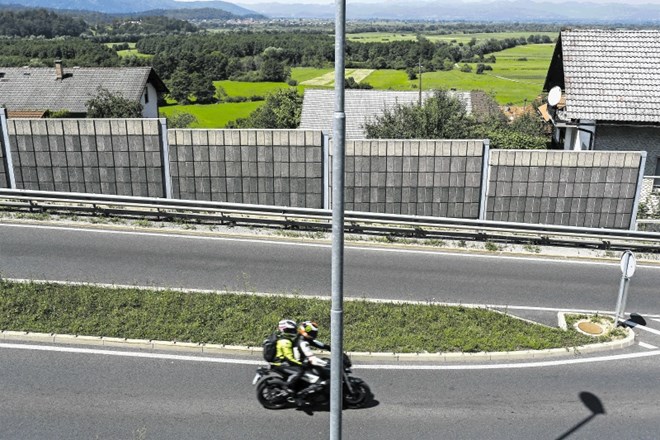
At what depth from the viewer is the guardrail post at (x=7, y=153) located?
17.8m

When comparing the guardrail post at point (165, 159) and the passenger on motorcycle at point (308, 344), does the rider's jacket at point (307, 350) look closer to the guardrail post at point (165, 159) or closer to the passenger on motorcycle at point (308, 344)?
the passenger on motorcycle at point (308, 344)

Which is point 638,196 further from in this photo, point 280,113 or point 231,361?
point 280,113

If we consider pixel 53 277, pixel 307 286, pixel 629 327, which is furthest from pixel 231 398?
pixel 629 327

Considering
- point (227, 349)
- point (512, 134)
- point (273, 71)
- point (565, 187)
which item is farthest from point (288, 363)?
point (273, 71)

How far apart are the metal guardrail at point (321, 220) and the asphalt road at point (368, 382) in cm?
273

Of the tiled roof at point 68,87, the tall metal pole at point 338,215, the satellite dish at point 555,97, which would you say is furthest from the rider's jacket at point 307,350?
the tiled roof at point 68,87

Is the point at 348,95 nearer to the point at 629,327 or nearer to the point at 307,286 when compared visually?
the point at 307,286

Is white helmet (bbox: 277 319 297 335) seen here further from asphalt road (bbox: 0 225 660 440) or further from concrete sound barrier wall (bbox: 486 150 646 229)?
concrete sound barrier wall (bbox: 486 150 646 229)

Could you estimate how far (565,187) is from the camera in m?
17.4

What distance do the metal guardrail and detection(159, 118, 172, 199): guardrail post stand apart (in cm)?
71

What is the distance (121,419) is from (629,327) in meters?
9.85

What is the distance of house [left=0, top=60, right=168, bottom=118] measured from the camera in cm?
4431

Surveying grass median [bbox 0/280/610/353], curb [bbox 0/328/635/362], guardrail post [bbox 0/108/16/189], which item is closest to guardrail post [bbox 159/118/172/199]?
guardrail post [bbox 0/108/16/189]

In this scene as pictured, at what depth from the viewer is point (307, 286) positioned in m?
13.7
